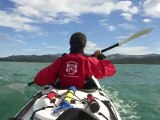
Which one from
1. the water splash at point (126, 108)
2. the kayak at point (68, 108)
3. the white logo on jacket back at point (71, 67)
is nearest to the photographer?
the kayak at point (68, 108)

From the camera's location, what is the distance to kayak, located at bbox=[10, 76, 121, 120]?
4.24 metres

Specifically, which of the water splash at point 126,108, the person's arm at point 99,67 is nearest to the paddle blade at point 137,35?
the water splash at point 126,108

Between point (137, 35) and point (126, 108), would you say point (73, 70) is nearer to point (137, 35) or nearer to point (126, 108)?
point (137, 35)

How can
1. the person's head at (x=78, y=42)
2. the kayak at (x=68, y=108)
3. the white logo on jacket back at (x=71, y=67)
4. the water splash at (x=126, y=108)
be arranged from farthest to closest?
the water splash at (x=126, y=108) < the person's head at (x=78, y=42) < the white logo on jacket back at (x=71, y=67) < the kayak at (x=68, y=108)

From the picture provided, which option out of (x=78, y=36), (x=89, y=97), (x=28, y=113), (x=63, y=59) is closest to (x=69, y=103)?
(x=89, y=97)

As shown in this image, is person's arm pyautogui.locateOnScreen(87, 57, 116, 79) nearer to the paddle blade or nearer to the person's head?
the person's head

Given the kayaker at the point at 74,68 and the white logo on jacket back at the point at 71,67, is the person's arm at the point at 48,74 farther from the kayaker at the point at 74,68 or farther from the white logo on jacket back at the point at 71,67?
the white logo on jacket back at the point at 71,67

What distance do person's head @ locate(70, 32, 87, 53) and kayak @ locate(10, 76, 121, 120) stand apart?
0.83 metres

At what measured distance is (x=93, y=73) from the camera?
6191 mm

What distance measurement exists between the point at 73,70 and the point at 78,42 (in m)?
0.58

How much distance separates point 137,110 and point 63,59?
5.28m

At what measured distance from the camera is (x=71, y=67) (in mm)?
5949

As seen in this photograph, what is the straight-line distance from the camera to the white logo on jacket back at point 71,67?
595 centimetres

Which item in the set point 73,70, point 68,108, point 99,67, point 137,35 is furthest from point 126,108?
point 68,108
